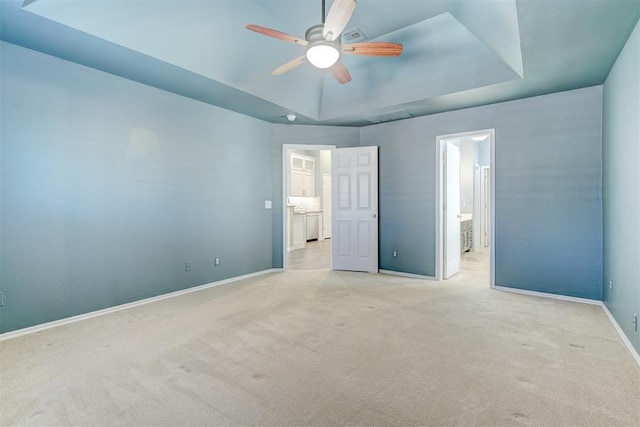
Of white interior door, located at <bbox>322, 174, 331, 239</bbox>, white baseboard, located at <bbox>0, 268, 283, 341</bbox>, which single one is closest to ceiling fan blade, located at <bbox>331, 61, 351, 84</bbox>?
white baseboard, located at <bbox>0, 268, 283, 341</bbox>

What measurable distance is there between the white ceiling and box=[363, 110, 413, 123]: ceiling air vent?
0.06 m

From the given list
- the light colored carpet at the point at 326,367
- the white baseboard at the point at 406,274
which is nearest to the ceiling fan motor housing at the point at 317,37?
the light colored carpet at the point at 326,367

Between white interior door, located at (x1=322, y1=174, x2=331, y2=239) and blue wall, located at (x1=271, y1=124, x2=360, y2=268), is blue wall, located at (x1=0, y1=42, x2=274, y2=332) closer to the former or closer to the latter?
blue wall, located at (x1=271, y1=124, x2=360, y2=268)

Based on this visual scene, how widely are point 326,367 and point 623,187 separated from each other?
2932mm

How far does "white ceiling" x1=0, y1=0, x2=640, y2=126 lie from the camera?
2.47 m

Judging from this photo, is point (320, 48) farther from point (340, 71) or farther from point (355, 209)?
point (355, 209)

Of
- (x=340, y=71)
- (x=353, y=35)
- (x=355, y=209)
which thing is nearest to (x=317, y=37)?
(x=340, y=71)

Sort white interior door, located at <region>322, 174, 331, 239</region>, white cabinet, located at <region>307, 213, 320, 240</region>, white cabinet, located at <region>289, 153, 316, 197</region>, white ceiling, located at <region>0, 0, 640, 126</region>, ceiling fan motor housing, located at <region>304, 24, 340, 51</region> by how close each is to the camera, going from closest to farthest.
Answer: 1. white ceiling, located at <region>0, 0, 640, 126</region>
2. ceiling fan motor housing, located at <region>304, 24, 340, 51</region>
3. white cabinet, located at <region>289, 153, 316, 197</region>
4. white cabinet, located at <region>307, 213, 320, 240</region>
5. white interior door, located at <region>322, 174, 331, 239</region>

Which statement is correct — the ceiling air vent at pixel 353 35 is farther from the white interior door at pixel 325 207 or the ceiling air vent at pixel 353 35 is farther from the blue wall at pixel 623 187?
the white interior door at pixel 325 207

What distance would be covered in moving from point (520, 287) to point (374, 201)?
242 centimetres

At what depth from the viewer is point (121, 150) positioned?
137 inches

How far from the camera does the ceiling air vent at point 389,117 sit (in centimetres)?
478

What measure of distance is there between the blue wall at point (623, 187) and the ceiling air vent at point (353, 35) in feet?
7.97

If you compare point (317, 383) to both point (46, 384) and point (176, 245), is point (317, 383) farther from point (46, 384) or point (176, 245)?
point (176, 245)
